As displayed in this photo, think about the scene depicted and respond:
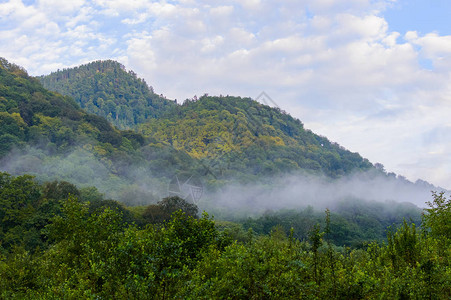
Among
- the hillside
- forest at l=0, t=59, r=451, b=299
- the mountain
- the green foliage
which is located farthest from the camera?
the mountain

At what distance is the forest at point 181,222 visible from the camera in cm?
A: 1237

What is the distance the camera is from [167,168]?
137 metres

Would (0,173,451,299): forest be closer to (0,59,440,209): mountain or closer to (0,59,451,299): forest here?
(0,59,451,299): forest

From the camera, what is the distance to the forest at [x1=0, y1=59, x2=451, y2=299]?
487 inches

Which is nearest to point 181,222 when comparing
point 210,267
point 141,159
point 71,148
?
point 210,267

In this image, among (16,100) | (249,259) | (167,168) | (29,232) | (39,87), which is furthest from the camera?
(39,87)

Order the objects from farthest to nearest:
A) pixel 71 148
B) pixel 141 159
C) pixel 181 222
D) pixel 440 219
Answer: pixel 141 159
pixel 71 148
pixel 440 219
pixel 181 222

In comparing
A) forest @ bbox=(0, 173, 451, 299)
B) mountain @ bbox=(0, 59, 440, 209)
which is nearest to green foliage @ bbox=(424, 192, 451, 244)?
forest @ bbox=(0, 173, 451, 299)

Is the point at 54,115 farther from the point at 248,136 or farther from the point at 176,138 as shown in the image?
the point at 248,136

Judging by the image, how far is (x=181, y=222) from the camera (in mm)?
21531

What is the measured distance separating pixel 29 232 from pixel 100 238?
37303mm

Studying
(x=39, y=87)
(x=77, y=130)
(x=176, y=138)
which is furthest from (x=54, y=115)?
(x=176, y=138)

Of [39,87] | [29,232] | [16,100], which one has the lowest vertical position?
[29,232]

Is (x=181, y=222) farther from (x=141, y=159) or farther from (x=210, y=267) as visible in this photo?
(x=141, y=159)
